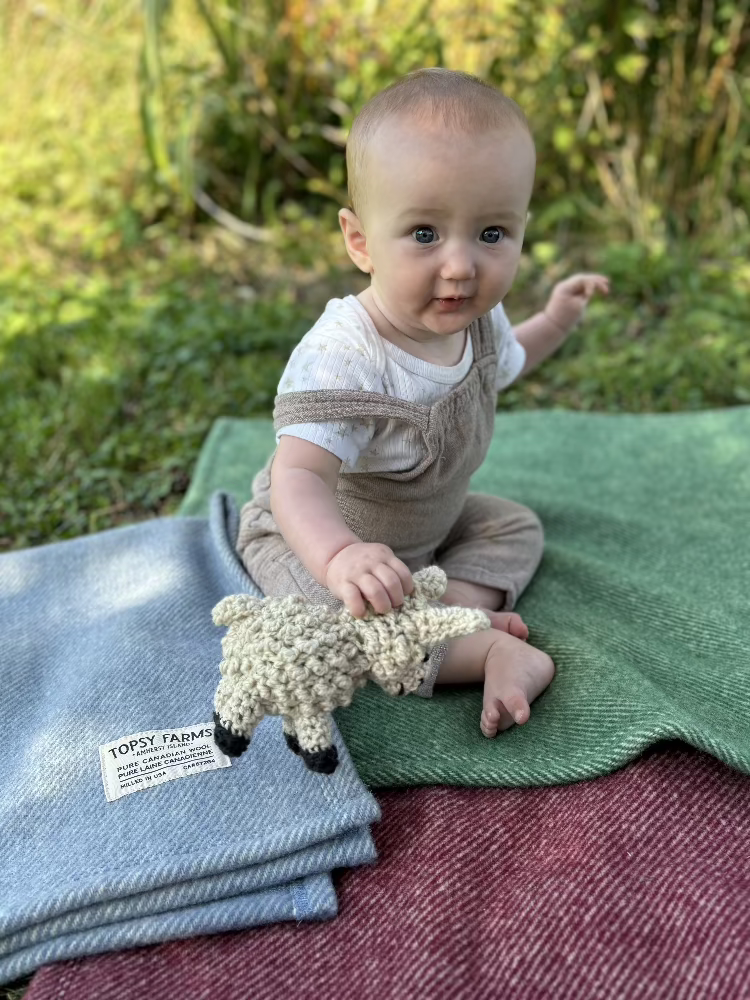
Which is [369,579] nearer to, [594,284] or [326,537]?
[326,537]

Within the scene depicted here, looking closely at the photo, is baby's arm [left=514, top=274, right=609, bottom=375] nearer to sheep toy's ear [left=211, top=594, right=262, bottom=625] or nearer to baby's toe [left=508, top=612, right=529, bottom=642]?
baby's toe [left=508, top=612, right=529, bottom=642]

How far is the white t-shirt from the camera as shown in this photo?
1529 mm

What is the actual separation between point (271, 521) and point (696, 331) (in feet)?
6.61

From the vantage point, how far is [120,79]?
449 centimetres

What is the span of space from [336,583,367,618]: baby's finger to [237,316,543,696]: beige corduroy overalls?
0.35m

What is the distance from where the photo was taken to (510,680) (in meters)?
1.54

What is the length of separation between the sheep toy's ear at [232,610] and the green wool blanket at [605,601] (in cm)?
32

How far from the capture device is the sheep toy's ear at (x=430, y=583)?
133cm

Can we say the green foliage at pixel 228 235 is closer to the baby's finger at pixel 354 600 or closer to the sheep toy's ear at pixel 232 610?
the sheep toy's ear at pixel 232 610

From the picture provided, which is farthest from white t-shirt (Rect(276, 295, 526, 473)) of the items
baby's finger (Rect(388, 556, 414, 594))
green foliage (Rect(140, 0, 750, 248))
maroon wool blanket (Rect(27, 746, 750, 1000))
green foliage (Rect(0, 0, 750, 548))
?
green foliage (Rect(140, 0, 750, 248))

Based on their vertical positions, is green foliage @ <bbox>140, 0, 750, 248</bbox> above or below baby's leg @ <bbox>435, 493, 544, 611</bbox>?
above

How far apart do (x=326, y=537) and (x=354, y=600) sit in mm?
137

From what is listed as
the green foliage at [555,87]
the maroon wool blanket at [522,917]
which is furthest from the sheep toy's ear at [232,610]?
the green foliage at [555,87]

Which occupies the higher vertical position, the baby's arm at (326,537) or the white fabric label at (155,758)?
the baby's arm at (326,537)
